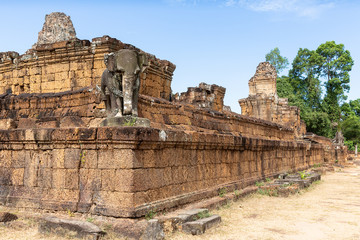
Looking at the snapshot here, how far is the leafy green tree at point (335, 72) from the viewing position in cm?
4288

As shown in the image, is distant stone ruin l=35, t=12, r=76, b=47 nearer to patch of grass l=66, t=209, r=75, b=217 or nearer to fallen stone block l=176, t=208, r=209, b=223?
patch of grass l=66, t=209, r=75, b=217

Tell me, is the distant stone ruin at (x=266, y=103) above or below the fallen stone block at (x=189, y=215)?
above

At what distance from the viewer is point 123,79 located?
19.0 feet

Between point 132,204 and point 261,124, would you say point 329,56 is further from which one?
point 132,204

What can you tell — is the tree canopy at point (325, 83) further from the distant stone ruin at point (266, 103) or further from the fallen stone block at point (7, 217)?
the fallen stone block at point (7, 217)

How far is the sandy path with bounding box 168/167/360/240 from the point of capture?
524 centimetres

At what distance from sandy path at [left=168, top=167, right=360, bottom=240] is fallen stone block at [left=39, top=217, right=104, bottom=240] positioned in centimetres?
105

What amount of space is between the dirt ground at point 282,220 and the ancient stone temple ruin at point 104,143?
1.86 ft

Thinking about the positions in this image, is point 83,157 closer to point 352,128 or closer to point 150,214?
point 150,214

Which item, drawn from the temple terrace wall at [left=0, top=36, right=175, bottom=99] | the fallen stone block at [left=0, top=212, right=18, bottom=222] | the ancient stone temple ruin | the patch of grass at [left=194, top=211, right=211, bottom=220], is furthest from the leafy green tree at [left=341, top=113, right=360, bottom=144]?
the fallen stone block at [left=0, top=212, right=18, bottom=222]

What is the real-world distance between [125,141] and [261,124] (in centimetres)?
1048

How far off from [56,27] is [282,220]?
39.0 ft

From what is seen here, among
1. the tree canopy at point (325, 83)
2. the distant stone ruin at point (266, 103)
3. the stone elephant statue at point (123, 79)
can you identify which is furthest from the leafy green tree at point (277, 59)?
the stone elephant statue at point (123, 79)

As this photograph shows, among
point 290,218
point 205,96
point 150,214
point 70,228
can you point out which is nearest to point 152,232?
point 150,214
